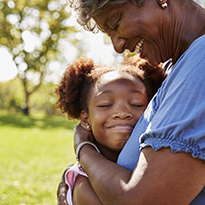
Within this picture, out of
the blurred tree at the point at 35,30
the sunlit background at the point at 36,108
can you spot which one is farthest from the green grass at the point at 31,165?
the blurred tree at the point at 35,30

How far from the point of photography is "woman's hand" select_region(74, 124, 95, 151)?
2363 millimetres

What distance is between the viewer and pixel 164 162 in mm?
1330

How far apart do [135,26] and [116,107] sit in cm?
71

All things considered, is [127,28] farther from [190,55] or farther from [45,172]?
[45,172]

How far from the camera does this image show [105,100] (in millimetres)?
2447

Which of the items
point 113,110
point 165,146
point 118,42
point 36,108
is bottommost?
point 36,108

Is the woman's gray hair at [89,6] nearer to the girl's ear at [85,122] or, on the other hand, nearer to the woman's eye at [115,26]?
the woman's eye at [115,26]

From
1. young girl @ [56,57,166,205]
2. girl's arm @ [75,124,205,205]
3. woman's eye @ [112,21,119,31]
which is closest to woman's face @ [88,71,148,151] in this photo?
young girl @ [56,57,166,205]

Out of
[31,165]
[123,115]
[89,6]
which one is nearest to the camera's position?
[89,6]

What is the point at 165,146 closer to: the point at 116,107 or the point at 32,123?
the point at 116,107

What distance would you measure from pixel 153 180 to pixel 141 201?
115 mm

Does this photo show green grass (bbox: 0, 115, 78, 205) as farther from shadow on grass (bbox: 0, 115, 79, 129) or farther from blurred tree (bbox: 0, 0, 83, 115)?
blurred tree (bbox: 0, 0, 83, 115)

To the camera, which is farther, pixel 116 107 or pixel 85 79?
pixel 85 79

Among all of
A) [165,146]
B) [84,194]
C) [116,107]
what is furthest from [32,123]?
[165,146]
